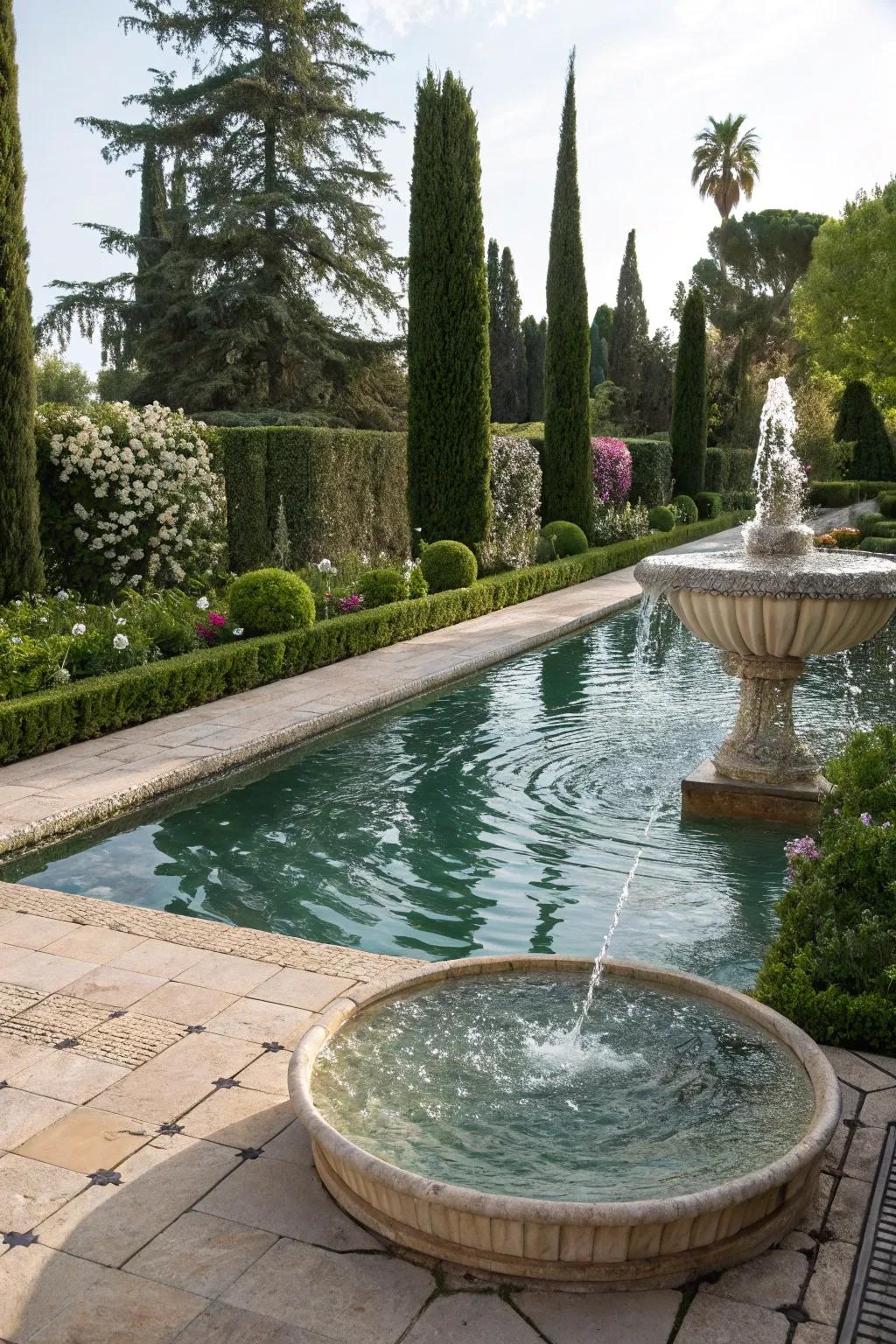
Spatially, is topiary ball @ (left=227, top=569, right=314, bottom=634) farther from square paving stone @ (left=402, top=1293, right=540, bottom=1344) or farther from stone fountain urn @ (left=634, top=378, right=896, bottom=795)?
square paving stone @ (left=402, top=1293, right=540, bottom=1344)

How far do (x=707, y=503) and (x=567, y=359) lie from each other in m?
9.88

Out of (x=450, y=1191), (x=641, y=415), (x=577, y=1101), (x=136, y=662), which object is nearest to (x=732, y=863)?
(x=577, y=1101)

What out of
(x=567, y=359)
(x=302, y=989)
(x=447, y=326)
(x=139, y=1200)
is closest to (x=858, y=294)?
(x=567, y=359)

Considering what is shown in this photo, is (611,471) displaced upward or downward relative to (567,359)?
downward

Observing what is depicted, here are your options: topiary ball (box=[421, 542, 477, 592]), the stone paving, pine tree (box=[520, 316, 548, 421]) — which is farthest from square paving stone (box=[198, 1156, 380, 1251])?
pine tree (box=[520, 316, 548, 421])

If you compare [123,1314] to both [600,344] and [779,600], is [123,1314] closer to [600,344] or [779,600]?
[779,600]

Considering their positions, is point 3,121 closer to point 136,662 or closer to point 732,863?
point 136,662

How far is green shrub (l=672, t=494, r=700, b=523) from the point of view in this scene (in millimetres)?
25930

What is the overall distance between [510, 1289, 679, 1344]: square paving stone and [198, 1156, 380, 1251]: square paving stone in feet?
1.40

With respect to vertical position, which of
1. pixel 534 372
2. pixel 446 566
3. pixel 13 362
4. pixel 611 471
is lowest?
pixel 446 566

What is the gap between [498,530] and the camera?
17.3 m

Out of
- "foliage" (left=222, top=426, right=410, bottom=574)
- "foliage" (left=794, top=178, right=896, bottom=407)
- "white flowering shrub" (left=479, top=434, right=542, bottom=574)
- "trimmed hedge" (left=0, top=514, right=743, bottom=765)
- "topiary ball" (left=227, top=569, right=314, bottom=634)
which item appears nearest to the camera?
A: "trimmed hedge" (left=0, top=514, right=743, bottom=765)

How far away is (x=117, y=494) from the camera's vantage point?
37.5ft

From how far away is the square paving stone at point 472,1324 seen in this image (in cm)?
225
